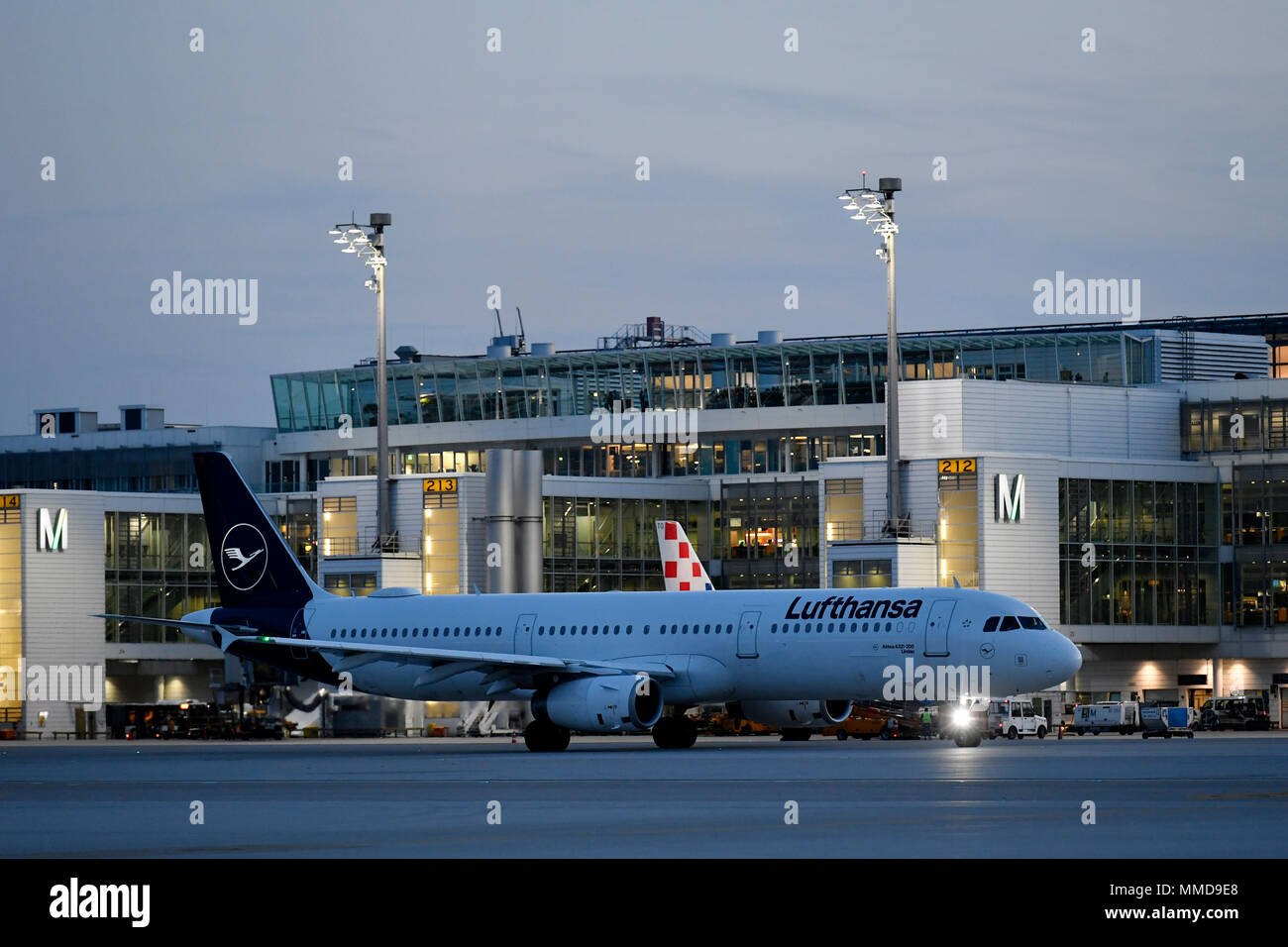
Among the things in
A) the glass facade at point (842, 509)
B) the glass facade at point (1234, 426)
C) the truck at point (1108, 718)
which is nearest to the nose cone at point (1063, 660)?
the truck at point (1108, 718)

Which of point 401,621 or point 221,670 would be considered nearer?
point 401,621

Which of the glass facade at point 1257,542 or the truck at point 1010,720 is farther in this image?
the glass facade at point 1257,542

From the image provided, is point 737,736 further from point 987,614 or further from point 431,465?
point 431,465

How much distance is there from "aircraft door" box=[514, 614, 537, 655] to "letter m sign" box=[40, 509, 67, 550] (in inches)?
1783

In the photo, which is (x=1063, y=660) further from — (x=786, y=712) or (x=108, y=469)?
(x=108, y=469)

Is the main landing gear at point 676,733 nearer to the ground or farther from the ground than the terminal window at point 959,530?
nearer to the ground

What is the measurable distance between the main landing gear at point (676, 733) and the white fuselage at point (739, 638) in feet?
3.50

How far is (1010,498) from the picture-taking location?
9469cm

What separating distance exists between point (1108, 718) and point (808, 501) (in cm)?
2681

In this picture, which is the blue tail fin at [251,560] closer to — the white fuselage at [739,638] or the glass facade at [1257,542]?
the white fuselage at [739,638]

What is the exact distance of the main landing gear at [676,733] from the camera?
65.4 meters
